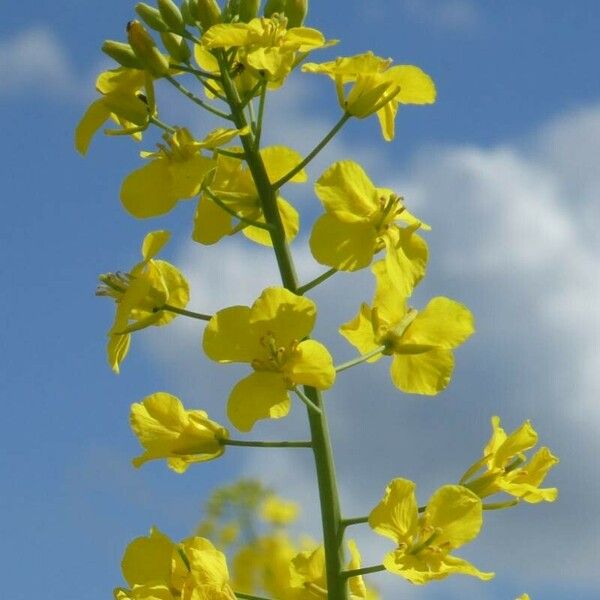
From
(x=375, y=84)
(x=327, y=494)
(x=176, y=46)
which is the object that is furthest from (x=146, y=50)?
(x=327, y=494)

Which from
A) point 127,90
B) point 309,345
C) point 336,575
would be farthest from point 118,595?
point 127,90

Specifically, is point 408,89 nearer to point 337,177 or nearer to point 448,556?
point 337,177

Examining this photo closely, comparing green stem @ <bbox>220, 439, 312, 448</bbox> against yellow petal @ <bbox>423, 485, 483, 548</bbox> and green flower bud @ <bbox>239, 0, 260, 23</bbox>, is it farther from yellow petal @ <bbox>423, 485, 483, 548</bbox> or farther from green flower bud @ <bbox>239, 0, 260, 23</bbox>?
green flower bud @ <bbox>239, 0, 260, 23</bbox>

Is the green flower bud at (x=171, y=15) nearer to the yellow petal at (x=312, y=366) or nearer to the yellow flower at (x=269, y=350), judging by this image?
the yellow flower at (x=269, y=350)

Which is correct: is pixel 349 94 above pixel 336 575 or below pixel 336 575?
above

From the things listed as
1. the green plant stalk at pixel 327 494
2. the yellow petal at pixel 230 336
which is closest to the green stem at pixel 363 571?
the green plant stalk at pixel 327 494

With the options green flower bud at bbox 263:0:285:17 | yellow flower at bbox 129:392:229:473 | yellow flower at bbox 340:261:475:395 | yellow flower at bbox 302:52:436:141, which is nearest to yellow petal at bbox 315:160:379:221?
yellow flower at bbox 340:261:475:395
